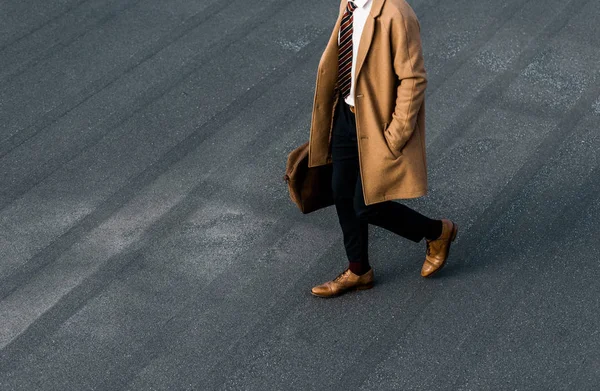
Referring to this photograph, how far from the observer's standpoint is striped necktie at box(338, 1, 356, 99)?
4820mm

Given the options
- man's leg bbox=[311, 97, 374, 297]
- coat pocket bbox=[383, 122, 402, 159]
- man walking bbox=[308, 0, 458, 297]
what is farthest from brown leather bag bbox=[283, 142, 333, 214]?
coat pocket bbox=[383, 122, 402, 159]

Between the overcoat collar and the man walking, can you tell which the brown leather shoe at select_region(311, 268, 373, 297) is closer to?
the man walking

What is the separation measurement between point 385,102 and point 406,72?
0.74ft

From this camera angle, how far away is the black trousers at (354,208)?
5.12m

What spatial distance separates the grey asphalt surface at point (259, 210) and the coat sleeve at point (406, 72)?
1.26 m

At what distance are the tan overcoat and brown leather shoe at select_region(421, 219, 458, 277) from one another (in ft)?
1.82

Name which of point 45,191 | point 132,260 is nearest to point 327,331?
point 132,260

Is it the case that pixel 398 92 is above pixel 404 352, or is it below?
above

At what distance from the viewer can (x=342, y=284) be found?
556 centimetres

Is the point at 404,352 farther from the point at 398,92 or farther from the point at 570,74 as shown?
the point at 570,74

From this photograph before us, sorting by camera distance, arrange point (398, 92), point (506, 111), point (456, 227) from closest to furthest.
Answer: point (398, 92)
point (456, 227)
point (506, 111)

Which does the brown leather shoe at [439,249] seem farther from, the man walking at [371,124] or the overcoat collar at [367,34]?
the overcoat collar at [367,34]

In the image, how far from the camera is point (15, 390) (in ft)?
16.7

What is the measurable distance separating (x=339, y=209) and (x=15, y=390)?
2.06m
